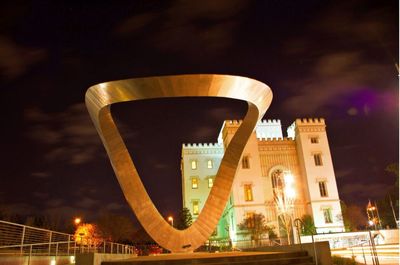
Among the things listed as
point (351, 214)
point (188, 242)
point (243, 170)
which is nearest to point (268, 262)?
point (188, 242)

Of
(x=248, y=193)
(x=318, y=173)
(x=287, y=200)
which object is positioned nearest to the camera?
(x=287, y=200)

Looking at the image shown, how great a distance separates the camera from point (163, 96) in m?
13.2

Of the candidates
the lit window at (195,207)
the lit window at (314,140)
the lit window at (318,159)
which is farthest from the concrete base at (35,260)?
the lit window at (195,207)

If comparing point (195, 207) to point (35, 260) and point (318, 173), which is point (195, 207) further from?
point (35, 260)

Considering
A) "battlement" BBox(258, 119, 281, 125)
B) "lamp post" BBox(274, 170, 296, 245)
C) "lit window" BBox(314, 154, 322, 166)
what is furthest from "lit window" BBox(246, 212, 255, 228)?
"battlement" BBox(258, 119, 281, 125)

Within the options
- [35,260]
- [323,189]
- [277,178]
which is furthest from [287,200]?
[35,260]

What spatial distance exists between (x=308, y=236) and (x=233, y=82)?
22.6 metres

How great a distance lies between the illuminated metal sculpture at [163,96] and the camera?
12820 mm

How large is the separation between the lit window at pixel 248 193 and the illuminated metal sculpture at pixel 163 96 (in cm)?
2425

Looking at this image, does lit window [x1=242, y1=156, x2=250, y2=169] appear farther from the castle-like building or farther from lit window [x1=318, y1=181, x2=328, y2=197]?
lit window [x1=318, y1=181, x2=328, y2=197]

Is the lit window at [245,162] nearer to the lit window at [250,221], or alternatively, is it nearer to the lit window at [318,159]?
the lit window at [250,221]

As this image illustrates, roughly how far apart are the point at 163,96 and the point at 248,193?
27.6 metres

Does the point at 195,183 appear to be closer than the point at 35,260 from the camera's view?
No

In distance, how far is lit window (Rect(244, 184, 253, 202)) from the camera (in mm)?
A: 38438
